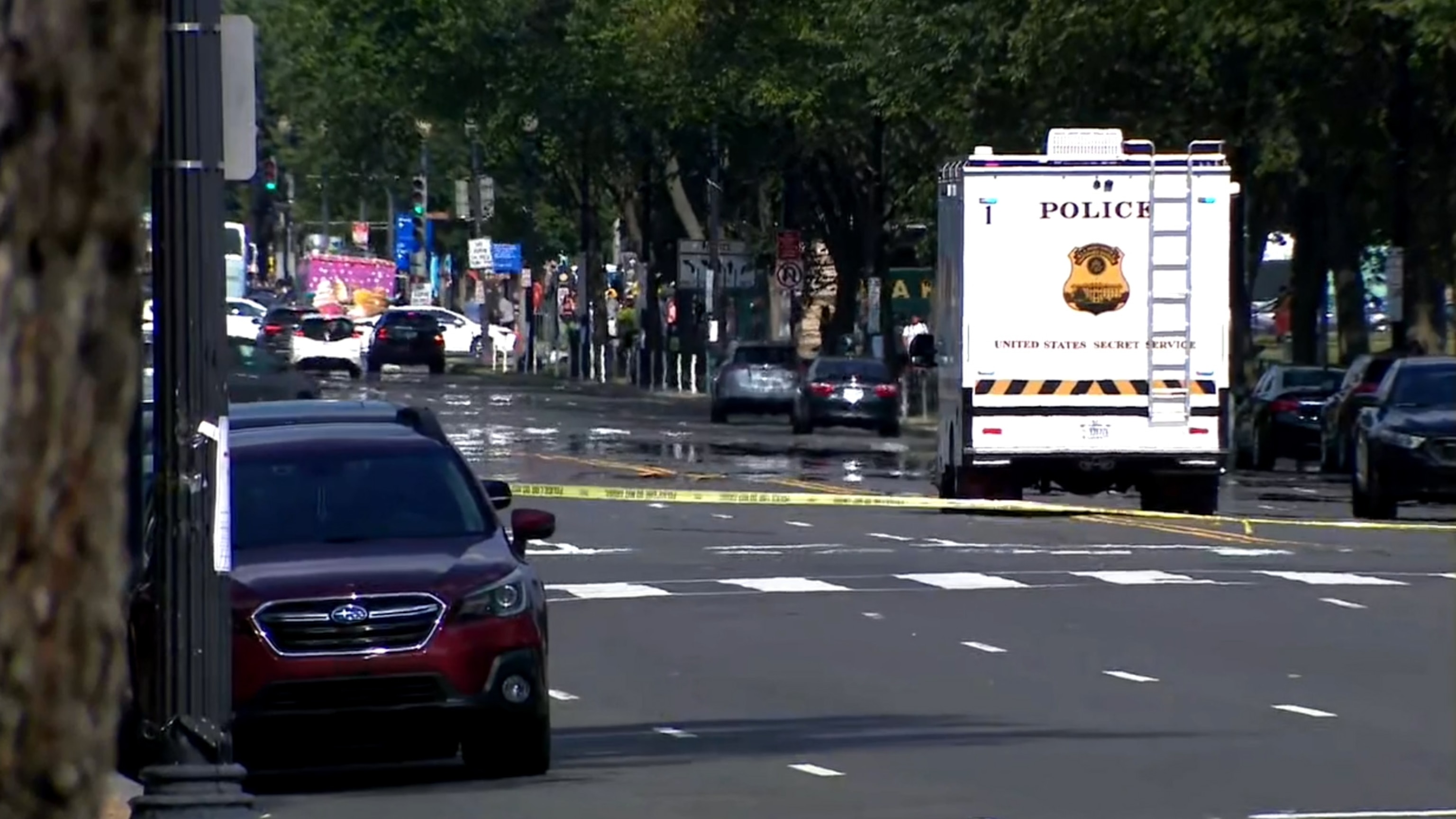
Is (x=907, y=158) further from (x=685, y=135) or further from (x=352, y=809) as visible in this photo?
(x=352, y=809)

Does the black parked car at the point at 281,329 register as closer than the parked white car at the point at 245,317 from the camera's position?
Yes

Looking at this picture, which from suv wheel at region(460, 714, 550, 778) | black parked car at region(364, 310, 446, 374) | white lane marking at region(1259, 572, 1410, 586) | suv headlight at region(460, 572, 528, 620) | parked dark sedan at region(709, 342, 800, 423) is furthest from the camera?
black parked car at region(364, 310, 446, 374)

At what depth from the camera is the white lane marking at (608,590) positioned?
19859 millimetres

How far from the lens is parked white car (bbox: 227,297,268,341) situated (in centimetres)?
7500

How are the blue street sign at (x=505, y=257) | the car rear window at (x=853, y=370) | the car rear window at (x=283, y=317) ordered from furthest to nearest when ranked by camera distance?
the blue street sign at (x=505, y=257) < the car rear window at (x=283, y=317) < the car rear window at (x=853, y=370)

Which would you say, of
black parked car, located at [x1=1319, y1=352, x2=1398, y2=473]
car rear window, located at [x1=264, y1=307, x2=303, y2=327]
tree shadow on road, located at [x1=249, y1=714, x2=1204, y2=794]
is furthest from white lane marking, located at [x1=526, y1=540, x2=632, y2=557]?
car rear window, located at [x1=264, y1=307, x2=303, y2=327]

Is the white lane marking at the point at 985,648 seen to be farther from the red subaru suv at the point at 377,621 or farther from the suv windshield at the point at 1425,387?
the suv windshield at the point at 1425,387

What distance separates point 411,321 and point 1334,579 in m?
53.3

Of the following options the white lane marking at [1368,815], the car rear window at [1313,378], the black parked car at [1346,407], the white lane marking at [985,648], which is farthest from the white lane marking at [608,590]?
the car rear window at [1313,378]

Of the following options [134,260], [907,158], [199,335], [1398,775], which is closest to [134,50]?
[134,260]

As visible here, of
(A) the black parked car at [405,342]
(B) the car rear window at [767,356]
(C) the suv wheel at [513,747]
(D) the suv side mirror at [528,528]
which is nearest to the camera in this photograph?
(C) the suv wheel at [513,747]

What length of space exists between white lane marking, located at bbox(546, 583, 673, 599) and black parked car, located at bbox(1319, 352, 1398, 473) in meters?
14.9

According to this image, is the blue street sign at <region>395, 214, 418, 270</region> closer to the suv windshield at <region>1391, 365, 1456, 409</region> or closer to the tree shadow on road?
the suv windshield at <region>1391, 365, 1456, 409</region>

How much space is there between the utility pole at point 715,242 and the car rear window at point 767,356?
1139 centimetres
